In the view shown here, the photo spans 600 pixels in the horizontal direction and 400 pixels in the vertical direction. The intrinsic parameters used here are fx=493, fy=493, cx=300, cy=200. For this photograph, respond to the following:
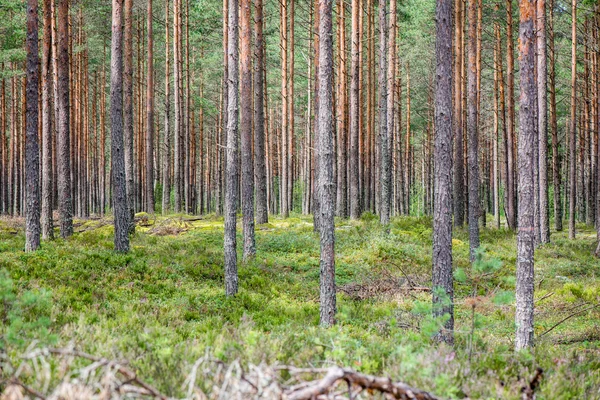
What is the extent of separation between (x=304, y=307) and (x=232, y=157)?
342 cm

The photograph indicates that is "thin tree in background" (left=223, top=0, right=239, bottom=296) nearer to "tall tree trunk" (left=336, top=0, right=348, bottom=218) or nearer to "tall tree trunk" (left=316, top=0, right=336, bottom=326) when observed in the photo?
"tall tree trunk" (left=316, top=0, right=336, bottom=326)

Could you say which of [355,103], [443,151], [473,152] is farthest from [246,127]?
[443,151]

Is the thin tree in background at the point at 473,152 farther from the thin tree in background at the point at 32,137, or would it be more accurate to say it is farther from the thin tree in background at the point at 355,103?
the thin tree in background at the point at 32,137

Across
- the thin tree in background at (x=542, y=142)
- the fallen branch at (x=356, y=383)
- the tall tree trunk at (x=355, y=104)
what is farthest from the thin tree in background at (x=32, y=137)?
the thin tree in background at (x=542, y=142)

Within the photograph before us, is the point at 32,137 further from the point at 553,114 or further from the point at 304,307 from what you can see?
the point at 553,114

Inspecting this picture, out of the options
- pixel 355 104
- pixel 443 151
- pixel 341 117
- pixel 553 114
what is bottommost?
pixel 443 151

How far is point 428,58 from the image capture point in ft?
112

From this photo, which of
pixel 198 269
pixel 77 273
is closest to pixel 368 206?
pixel 198 269

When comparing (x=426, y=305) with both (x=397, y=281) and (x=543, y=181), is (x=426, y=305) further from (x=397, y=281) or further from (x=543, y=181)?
(x=543, y=181)

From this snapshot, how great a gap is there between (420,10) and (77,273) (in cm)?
2532

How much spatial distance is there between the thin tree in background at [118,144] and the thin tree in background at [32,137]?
1.71 metres

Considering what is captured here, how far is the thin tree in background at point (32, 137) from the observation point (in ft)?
37.9

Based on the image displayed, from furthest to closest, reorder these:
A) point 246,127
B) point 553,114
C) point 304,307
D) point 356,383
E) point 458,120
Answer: point 553,114 → point 458,120 → point 246,127 → point 304,307 → point 356,383

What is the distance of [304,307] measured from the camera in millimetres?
9719
